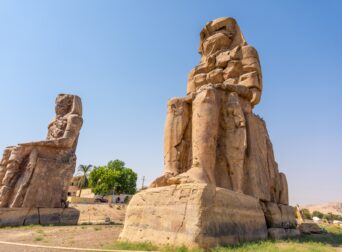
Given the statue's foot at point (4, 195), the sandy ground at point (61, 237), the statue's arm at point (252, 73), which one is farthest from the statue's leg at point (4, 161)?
the statue's arm at point (252, 73)

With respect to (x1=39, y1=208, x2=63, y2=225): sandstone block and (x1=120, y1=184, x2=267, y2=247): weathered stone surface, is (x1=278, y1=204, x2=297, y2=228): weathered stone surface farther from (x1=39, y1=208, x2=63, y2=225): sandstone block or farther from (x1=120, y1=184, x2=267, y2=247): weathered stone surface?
(x1=39, y1=208, x2=63, y2=225): sandstone block

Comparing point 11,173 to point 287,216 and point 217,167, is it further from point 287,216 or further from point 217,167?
point 287,216

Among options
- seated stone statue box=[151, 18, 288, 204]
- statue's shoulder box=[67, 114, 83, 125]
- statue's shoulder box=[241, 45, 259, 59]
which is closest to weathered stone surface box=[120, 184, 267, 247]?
seated stone statue box=[151, 18, 288, 204]

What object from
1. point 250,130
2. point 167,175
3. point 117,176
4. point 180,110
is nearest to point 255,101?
point 250,130

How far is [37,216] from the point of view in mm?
8977

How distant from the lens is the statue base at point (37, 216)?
846 cm

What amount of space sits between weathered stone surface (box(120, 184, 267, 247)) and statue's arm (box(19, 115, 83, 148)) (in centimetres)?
616

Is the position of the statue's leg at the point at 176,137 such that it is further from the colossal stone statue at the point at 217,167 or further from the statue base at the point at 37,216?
the statue base at the point at 37,216

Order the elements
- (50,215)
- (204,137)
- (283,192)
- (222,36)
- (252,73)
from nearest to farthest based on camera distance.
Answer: (204,137), (252,73), (283,192), (222,36), (50,215)

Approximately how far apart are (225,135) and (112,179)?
3668 cm

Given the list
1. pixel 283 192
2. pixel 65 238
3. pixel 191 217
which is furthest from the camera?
pixel 283 192

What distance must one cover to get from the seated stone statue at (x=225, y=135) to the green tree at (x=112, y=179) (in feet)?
117

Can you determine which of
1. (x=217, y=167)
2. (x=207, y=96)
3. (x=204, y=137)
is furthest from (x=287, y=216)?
(x=207, y=96)

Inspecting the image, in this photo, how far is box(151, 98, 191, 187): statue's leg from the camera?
18.0ft
